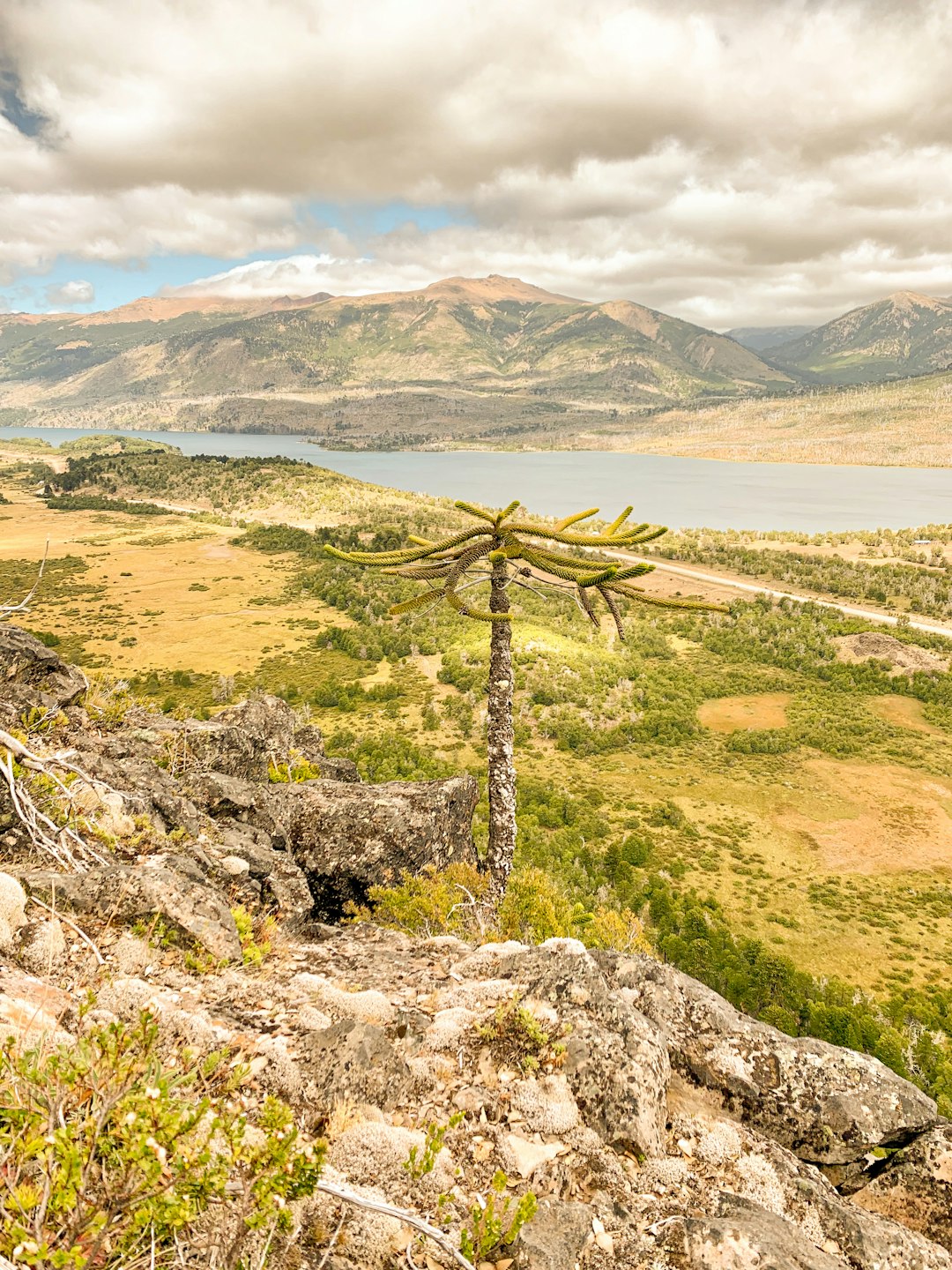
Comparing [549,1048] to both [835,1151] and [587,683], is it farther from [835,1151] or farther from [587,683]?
[587,683]

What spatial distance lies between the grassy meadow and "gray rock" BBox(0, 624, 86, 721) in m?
13.2

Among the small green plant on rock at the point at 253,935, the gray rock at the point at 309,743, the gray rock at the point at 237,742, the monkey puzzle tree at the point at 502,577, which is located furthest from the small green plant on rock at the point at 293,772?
the small green plant on rock at the point at 253,935

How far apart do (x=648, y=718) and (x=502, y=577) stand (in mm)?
38748

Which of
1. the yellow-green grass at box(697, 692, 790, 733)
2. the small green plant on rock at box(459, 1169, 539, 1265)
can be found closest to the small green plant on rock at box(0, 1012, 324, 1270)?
the small green plant on rock at box(459, 1169, 539, 1265)

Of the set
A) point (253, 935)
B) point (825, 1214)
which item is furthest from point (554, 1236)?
point (253, 935)

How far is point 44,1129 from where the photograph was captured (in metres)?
3.27

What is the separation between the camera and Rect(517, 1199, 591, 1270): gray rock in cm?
404

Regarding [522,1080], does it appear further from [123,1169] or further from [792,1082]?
[123,1169]

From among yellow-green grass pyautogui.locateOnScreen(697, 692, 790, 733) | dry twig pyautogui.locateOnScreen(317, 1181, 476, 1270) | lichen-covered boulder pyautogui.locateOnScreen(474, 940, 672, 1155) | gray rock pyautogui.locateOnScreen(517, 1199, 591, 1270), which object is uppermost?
dry twig pyautogui.locateOnScreen(317, 1181, 476, 1270)

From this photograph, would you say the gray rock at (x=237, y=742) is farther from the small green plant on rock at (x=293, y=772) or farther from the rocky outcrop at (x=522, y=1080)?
the rocky outcrop at (x=522, y=1080)

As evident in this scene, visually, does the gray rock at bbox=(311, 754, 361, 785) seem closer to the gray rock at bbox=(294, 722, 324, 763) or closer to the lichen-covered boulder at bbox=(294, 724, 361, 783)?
the lichen-covered boulder at bbox=(294, 724, 361, 783)

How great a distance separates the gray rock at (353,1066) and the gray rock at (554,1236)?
1480 mm

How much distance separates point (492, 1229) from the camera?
397 centimetres

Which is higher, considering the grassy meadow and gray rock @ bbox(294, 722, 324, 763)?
gray rock @ bbox(294, 722, 324, 763)
